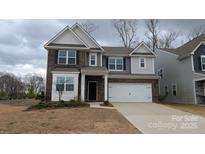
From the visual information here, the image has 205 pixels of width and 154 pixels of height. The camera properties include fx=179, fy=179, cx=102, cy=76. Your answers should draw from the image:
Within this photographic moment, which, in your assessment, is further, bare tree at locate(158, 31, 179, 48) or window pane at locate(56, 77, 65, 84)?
bare tree at locate(158, 31, 179, 48)

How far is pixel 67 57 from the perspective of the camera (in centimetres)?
1848

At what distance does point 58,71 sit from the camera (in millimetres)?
16875

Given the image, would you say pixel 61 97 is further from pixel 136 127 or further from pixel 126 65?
pixel 136 127

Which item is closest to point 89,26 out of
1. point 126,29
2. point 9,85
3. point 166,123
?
point 126,29

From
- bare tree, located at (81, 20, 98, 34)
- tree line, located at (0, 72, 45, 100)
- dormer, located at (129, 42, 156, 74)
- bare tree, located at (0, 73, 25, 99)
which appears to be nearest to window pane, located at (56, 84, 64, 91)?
dormer, located at (129, 42, 156, 74)

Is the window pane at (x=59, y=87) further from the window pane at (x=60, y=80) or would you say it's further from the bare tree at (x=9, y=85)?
the bare tree at (x=9, y=85)

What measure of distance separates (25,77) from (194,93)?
42.5 metres

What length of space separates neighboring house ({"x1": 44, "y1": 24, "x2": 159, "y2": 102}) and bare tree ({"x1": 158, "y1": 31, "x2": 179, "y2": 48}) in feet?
51.9

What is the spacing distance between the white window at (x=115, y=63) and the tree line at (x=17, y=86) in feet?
42.3

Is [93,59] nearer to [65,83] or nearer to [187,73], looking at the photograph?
[65,83]

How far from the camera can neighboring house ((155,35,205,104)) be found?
1936cm

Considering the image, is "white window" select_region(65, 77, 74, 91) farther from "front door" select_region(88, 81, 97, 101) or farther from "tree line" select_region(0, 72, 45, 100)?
"tree line" select_region(0, 72, 45, 100)

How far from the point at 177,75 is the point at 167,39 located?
15262 mm

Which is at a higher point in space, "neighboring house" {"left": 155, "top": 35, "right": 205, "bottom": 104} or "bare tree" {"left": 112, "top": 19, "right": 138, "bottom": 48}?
"bare tree" {"left": 112, "top": 19, "right": 138, "bottom": 48}
